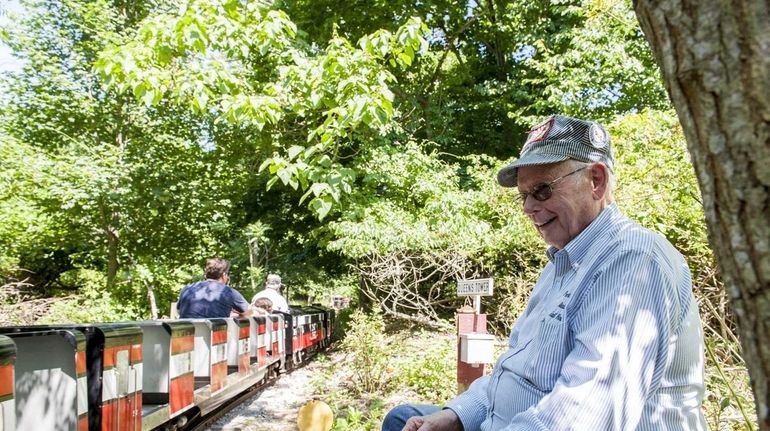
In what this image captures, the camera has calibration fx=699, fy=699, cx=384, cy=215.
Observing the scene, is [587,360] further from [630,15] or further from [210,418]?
[630,15]

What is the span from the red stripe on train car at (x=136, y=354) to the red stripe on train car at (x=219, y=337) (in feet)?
6.28

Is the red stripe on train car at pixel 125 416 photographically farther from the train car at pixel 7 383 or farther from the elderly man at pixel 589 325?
the elderly man at pixel 589 325

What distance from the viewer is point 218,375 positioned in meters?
7.02

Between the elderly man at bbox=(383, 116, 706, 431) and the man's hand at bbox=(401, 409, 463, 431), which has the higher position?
the elderly man at bbox=(383, 116, 706, 431)

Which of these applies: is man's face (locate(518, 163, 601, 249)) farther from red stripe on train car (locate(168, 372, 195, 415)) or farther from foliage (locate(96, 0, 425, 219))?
foliage (locate(96, 0, 425, 219))

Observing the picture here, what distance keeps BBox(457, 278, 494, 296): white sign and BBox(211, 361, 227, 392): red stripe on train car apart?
8.55 feet

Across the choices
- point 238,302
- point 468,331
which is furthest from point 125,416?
point 238,302

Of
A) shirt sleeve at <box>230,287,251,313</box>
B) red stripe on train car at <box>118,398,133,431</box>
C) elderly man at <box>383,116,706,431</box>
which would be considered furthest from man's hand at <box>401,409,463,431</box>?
shirt sleeve at <box>230,287,251,313</box>

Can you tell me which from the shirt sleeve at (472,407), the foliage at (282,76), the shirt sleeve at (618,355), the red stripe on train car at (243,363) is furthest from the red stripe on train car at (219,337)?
the shirt sleeve at (618,355)

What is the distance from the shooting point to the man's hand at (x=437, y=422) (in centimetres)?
240

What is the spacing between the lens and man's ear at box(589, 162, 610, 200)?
7.61ft

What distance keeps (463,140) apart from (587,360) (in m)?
18.0

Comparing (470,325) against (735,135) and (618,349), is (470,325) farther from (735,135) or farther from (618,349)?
(735,135)

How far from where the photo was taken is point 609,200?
2.35 m
